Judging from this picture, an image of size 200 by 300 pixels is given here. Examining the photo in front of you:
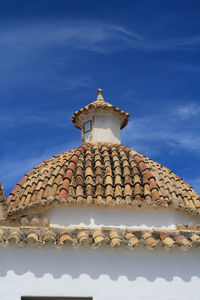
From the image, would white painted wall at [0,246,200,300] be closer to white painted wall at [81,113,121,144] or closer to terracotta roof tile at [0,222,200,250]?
terracotta roof tile at [0,222,200,250]

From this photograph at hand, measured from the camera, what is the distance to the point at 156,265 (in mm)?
6441

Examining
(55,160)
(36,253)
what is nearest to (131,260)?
(36,253)

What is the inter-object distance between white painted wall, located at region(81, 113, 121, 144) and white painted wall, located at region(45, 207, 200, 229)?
4.21 metres

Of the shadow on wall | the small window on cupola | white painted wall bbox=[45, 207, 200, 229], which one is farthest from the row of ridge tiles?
the small window on cupola

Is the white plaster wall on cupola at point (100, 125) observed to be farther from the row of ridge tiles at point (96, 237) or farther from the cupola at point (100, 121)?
the row of ridge tiles at point (96, 237)

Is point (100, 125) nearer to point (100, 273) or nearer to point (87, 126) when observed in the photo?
point (87, 126)

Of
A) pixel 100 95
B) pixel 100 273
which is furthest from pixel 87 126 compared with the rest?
pixel 100 273

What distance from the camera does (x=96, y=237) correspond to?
21.2ft

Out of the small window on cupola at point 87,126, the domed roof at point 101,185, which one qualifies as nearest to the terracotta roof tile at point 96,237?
the domed roof at point 101,185

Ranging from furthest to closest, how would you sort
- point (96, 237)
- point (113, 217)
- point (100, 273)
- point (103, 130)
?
point (103, 130) < point (113, 217) < point (96, 237) < point (100, 273)

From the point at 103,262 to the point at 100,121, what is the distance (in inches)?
265

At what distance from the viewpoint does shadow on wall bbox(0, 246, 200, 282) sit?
613 cm

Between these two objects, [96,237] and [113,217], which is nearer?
[96,237]

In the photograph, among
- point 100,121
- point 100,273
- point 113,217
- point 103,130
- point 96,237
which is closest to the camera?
point 100,273
